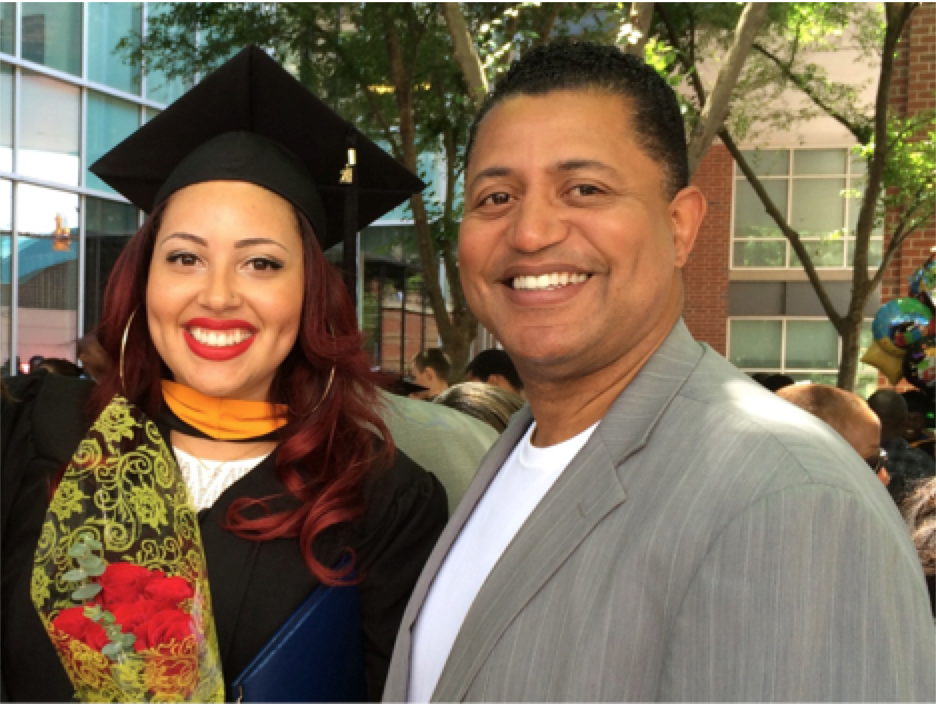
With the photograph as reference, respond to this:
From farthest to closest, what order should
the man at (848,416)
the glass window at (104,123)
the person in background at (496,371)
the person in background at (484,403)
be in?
1. the glass window at (104,123)
2. the person in background at (496,371)
3. the man at (848,416)
4. the person in background at (484,403)

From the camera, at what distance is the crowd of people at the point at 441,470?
1.21m

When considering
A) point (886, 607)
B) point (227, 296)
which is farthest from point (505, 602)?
point (227, 296)

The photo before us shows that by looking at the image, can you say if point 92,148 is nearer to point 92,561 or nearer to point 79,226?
point 79,226

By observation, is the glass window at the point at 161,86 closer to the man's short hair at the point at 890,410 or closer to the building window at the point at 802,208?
the man's short hair at the point at 890,410

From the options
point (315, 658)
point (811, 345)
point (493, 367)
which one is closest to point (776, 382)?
point (493, 367)

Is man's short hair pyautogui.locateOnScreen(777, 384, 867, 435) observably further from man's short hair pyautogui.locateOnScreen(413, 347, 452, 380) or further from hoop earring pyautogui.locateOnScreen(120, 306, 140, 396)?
man's short hair pyautogui.locateOnScreen(413, 347, 452, 380)

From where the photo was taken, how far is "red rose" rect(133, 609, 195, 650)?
185 centimetres

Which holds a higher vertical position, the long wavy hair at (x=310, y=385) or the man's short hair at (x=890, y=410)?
the long wavy hair at (x=310, y=385)

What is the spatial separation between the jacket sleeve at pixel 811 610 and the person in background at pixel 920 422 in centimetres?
575

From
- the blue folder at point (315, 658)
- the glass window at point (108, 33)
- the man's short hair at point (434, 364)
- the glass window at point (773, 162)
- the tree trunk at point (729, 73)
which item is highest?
the glass window at point (108, 33)

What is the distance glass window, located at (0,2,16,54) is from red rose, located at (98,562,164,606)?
11236mm

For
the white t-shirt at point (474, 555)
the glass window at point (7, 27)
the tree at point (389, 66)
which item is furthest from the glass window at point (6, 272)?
the white t-shirt at point (474, 555)

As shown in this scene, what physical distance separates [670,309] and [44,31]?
483 inches

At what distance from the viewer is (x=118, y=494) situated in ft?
6.59
